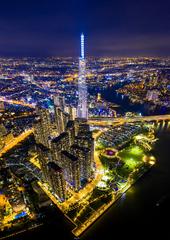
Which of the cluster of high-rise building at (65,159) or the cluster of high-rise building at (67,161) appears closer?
the cluster of high-rise building at (67,161)

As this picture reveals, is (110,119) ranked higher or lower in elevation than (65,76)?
lower

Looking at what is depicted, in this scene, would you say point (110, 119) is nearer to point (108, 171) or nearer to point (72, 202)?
point (108, 171)

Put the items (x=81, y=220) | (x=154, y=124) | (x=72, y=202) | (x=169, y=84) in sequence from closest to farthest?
(x=81, y=220), (x=72, y=202), (x=154, y=124), (x=169, y=84)

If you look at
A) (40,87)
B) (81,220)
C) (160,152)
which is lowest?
(81,220)

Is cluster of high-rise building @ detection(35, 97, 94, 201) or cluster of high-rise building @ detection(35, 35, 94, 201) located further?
cluster of high-rise building @ detection(35, 35, 94, 201)

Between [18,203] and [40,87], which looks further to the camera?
[40,87]

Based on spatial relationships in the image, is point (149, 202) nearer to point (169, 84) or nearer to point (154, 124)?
point (154, 124)

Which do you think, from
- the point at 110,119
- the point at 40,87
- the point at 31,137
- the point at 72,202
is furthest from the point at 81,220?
the point at 40,87

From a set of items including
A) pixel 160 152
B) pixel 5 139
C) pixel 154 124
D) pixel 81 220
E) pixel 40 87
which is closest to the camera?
pixel 81 220

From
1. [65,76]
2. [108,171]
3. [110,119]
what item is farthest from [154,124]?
[65,76]

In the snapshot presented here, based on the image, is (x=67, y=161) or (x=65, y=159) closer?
(x=67, y=161)
